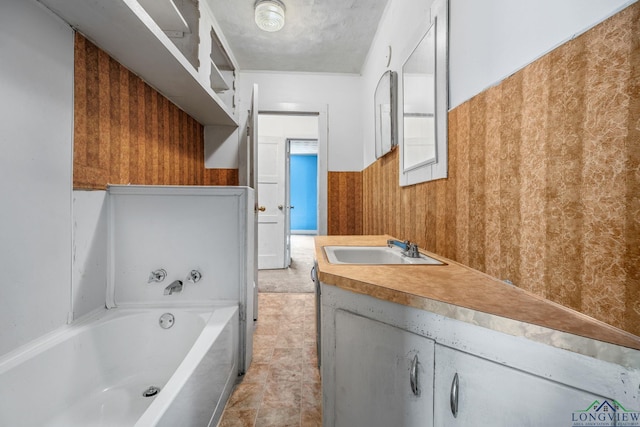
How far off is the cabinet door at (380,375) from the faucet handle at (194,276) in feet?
3.28

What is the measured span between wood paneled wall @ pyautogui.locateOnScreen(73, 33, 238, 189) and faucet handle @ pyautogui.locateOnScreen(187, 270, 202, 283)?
2.19 ft

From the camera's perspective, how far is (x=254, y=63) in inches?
121

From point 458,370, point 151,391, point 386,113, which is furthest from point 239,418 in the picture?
point 386,113

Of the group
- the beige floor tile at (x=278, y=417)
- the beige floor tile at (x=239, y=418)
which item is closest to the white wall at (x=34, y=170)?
the beige floor tile at (x=239, y=418)

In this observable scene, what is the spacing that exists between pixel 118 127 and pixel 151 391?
1435 mm

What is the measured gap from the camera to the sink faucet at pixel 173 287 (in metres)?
1.52

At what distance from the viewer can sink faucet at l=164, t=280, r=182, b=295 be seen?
1524 millimetres

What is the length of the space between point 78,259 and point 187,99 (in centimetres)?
147

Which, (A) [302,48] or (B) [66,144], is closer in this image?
(B) [66,144]

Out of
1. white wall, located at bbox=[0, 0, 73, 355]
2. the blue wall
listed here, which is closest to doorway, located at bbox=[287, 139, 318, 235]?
the blue wall

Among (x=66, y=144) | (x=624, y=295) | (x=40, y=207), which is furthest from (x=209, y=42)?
(x=624, y=295)

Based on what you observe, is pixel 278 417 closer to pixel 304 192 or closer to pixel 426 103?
pixel 426 103

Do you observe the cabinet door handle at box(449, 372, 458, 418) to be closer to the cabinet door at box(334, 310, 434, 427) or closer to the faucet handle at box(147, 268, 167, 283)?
the cabinet door at box(334, 310, 434, 427)

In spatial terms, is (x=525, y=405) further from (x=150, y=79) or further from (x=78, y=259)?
(x=150, y=79)
